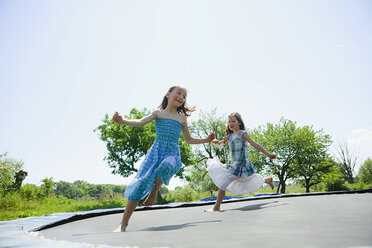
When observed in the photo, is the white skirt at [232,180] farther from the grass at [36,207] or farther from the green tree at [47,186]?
the green tree at [47,186]

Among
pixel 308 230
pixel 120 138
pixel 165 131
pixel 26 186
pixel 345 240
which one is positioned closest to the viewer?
pixel 345 240

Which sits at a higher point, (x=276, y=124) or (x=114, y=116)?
(x=276, y=124)

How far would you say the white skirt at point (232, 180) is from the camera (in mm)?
3762

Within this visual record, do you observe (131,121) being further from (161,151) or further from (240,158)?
(240,158)

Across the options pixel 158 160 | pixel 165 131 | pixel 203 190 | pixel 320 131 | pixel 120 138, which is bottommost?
pixel 203 190

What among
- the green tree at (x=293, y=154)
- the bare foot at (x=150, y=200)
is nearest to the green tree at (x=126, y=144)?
the green tree at (x=293, y=154)

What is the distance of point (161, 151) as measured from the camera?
2.59m

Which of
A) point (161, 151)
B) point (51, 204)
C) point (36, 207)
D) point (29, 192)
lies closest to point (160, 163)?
point (161, 151)

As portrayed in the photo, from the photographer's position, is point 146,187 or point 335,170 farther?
point 335,170

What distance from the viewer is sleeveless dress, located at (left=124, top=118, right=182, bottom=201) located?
2420 mm

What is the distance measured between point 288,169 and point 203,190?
6005mm

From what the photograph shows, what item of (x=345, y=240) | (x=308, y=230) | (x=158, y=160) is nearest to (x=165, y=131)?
(x=158, y=160)

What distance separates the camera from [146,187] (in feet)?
7.95

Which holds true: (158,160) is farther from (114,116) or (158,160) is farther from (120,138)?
(120,138)
